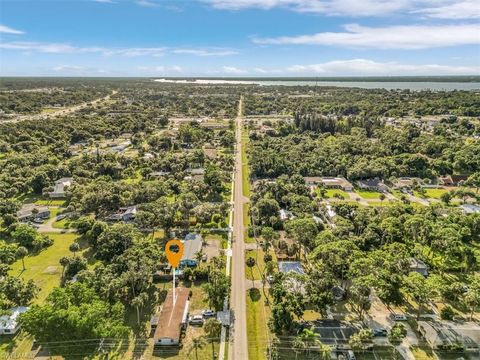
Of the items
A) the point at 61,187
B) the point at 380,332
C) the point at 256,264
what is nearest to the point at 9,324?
the point at 256,264

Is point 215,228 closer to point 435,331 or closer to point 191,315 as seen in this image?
point 191,315

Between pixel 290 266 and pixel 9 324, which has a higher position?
pixel 290 266

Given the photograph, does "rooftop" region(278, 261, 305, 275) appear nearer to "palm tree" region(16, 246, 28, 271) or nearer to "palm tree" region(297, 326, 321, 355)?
Result: "palm tree" region(297, 326, 321, 355)

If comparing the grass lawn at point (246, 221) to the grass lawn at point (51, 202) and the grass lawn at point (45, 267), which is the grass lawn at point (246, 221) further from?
the grass lawn at point (51, 202)

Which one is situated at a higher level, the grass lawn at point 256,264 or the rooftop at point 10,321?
the rooftop at point 10,321

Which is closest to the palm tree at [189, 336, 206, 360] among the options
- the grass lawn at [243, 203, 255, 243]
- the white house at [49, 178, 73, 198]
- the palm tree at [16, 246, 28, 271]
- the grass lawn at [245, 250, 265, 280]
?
the grass lawn at [245, 250, 265, 280]

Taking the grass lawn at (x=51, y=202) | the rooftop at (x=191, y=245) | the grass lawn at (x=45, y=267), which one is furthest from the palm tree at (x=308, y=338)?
the grass lawn at (x=51, y=202)

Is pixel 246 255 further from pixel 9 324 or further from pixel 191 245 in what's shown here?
pixel 9 324
